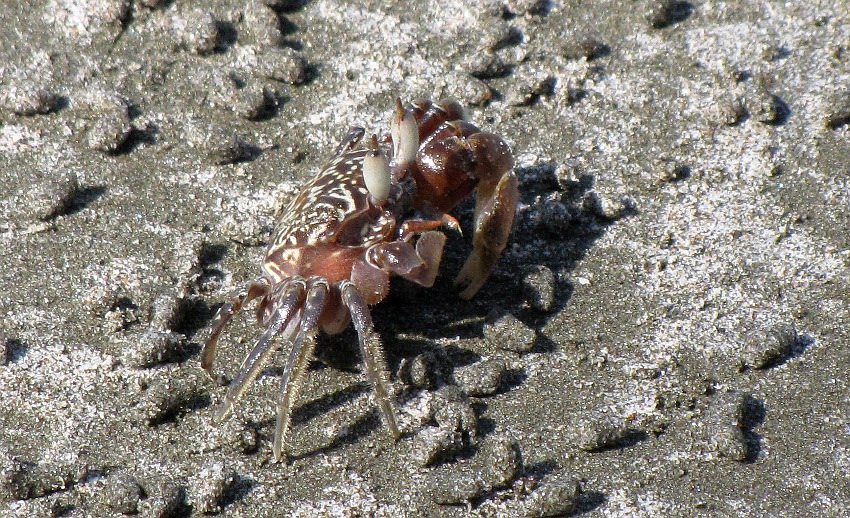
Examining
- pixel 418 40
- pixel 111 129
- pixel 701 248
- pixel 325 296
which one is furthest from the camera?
pixel 418 40

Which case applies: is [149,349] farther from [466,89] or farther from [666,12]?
[666,12]

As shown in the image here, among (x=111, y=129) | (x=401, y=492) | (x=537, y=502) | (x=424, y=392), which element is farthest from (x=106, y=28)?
(x=537, y=502)

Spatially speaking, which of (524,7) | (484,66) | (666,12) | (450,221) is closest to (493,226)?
(450,221)

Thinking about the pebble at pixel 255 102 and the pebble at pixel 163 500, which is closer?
the pebble at pixel 163 500

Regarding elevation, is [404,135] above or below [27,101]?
below

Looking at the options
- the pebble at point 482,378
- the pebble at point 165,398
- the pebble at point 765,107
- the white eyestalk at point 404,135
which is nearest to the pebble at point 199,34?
the white eyestalk at point 404,135

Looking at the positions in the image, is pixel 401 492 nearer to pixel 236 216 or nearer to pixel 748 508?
pixel 748 508

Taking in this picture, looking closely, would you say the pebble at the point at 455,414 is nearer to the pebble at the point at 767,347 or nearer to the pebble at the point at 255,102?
the pebble at the point at 767,347
